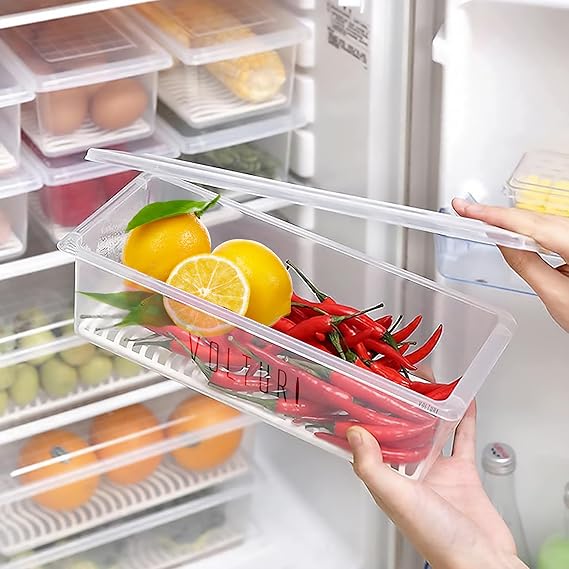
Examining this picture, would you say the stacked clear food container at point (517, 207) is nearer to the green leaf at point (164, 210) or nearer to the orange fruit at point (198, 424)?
the green leaf at point (164, 210)

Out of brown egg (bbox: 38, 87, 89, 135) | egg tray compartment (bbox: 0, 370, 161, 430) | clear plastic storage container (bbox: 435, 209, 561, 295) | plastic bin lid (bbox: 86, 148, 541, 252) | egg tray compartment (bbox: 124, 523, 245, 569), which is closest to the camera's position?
plastic bin lid (bbox: 86, 148, 541, 252)

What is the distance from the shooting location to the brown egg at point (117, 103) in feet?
4.35

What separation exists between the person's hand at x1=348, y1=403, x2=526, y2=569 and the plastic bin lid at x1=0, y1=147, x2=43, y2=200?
53 cm

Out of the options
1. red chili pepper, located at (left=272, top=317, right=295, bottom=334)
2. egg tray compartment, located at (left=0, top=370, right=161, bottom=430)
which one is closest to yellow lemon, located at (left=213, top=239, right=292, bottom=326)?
red chili pepper, located at (left=272, top=317, right=295, bottom=334)

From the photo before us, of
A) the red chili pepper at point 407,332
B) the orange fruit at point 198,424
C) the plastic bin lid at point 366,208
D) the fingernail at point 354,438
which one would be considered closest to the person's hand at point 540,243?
the plastic bin lid at point 366,208

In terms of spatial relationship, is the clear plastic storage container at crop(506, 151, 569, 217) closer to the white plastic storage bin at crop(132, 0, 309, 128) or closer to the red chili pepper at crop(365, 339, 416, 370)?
the red chili pepper at crop(365, 339, 416, 370)

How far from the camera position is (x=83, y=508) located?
1585mm

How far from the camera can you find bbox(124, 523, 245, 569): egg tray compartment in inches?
65.1

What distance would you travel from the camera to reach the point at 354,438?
0.99 m

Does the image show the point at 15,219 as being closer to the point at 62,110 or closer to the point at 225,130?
the point at 62,110

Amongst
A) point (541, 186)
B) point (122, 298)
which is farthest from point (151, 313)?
point (541, 186)

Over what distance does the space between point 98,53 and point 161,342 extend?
42cm

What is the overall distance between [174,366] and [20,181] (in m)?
0.35

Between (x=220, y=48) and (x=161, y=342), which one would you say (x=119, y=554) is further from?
(x=220, y=48)
